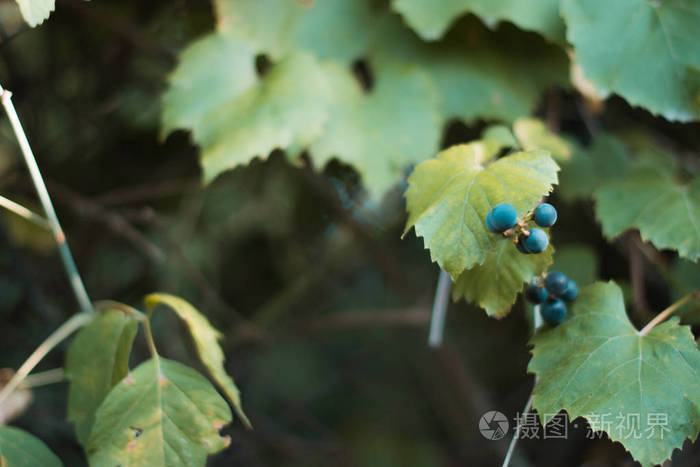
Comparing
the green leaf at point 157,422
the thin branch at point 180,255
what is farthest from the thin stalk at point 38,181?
the thin branch at point 180,255

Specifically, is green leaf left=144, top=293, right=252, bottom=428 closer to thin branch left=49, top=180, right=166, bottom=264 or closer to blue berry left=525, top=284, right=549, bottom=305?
blue berry left=525, top=284, right=549, bottom=305

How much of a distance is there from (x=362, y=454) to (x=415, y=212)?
1.67 meters

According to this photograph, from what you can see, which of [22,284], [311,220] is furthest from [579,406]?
[22,284]

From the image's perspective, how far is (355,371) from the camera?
2582 mm

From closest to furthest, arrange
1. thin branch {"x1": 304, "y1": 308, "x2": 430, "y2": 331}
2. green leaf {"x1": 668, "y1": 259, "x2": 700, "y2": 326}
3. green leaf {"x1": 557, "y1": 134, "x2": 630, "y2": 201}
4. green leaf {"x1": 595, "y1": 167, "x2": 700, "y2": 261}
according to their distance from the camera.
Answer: green leaf {"x1": 595, "y1": 167, "x2": 700, "y2": 261} < green leaf {"x1": 668, "y1": 259, "x2": 700, "y2": 326} < green leaf {"x1": 557, "y1": 134, "x2": 630, "y2": 201} < thin branch {"x1": 304, "y1": 308, "x2": 430, "y2": 331}

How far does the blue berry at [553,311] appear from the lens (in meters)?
0.95

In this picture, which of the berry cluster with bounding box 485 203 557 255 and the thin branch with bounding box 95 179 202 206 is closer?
the berry cluster with bounding box 485 203 557 255

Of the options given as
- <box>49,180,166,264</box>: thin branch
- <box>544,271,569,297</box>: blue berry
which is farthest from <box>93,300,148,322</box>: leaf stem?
<box>544,271,569,297</box>: blue berry

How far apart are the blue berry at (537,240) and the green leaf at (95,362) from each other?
2.22 ft

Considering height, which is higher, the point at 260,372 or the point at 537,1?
the point at 537,1

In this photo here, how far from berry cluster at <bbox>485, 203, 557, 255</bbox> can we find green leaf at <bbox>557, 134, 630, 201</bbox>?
1.92 ft

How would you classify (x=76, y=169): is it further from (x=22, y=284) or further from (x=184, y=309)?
(x=184, y=309)

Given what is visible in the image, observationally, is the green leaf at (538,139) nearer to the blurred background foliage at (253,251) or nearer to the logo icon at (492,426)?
the blurred background foliage at (253,251)

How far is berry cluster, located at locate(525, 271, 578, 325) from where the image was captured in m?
0.95
